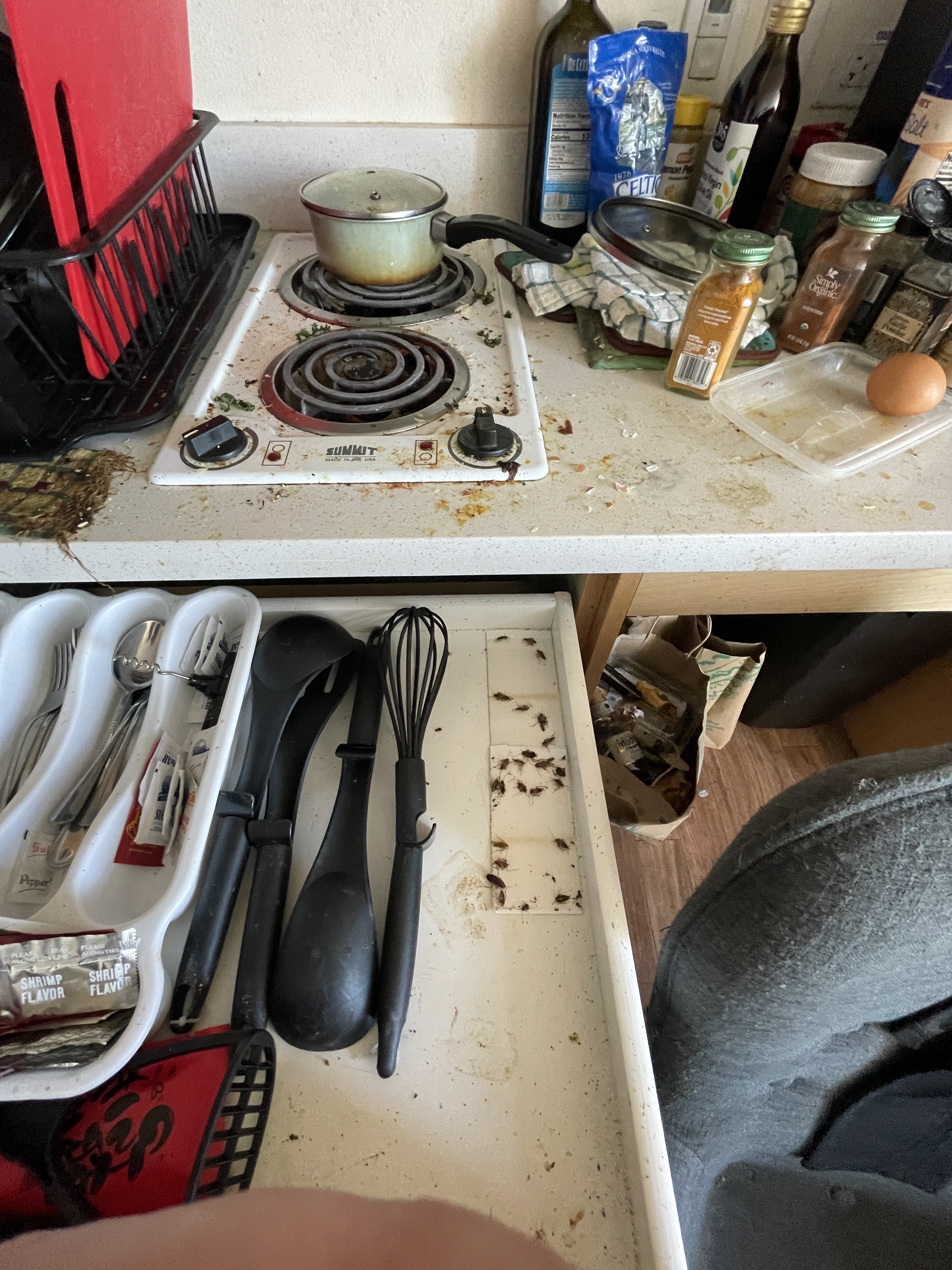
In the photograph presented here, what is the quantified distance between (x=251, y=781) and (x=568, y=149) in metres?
0.76

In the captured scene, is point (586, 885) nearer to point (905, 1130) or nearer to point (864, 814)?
point (864, 814)

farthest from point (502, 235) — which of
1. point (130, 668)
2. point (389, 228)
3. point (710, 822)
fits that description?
point (710, 822)

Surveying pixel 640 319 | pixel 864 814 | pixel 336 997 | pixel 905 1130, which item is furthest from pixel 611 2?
pixel 905 1130

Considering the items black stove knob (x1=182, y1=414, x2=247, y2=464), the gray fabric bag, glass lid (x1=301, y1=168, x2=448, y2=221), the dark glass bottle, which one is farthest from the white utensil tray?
the dark glass bottle

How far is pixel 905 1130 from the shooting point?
0.55 m

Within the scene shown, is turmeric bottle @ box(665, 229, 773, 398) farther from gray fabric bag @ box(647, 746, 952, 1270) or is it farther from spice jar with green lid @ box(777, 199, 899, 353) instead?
gray fabric bag @ box(647, 746, 952, 1270)

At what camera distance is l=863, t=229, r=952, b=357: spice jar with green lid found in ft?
1.92

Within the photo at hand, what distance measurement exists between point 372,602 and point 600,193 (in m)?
0.54

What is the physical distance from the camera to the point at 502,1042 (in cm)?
45

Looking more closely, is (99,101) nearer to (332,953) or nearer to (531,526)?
(531,526)

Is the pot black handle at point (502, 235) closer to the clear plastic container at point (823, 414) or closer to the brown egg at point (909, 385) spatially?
the clear plastic container at point (823, 414)

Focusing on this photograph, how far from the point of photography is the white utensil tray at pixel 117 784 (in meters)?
0.41

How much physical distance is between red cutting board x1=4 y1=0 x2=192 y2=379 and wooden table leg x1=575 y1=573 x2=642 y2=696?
0.49 meters

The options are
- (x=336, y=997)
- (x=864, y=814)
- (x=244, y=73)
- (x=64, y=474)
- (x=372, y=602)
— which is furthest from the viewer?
(x=244, y=73)
